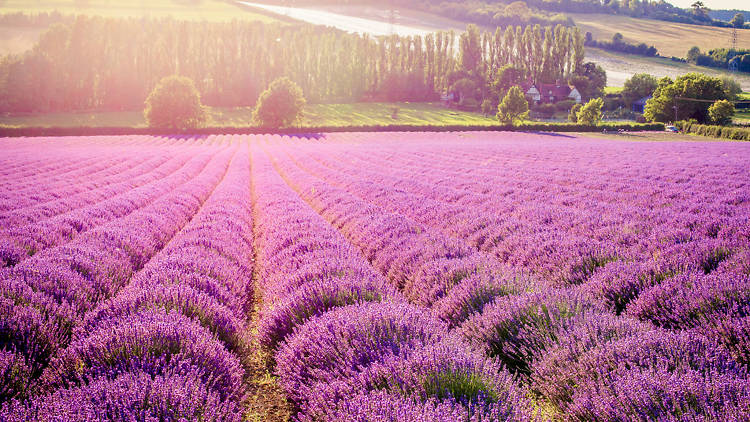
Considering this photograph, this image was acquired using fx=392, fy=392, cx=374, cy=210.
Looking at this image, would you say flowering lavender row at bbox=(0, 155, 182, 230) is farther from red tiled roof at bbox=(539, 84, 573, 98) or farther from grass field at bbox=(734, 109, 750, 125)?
red tiled roof at bbox=(539, 84, 573, 98)

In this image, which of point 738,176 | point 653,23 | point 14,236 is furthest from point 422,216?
point 653,23

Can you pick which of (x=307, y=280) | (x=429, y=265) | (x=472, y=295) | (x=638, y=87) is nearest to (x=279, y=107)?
(x=429, y=265)

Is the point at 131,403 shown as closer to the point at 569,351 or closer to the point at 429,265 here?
the point at 569,351

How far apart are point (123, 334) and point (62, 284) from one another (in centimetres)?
166

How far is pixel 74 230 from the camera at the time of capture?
20.2 ft

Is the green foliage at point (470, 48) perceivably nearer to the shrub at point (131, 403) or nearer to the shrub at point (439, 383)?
the shrub at point (439, 383)

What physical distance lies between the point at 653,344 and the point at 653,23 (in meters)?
172

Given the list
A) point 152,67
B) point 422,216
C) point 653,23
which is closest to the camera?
point 422,216

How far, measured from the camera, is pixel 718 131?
47.0 metres

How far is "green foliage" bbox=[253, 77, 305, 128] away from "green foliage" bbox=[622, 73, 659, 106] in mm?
73894

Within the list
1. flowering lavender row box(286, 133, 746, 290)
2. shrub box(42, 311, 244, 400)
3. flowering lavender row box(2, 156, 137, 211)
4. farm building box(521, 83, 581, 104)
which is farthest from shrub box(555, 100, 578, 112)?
shrub box(42, 311, 244, 400)

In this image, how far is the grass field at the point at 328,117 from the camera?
59406 mm

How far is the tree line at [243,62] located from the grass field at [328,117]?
5576 millimetres

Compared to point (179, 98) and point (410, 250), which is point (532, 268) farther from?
point (179, 98)
